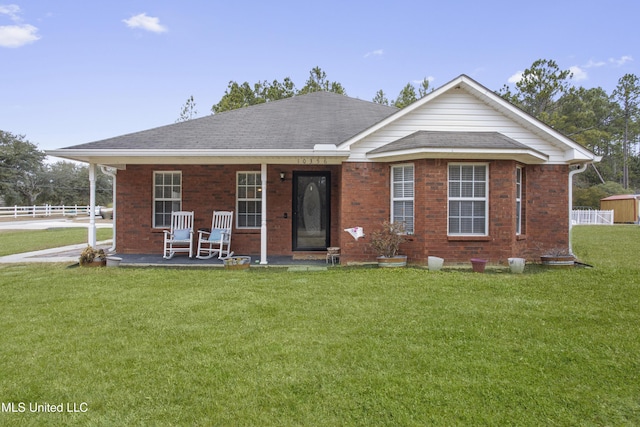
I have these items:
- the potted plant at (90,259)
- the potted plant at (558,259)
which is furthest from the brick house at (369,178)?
the potted plant at (90,259)

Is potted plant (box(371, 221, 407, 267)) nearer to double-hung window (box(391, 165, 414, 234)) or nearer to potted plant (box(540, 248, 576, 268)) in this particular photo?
double-hung window (box(391, 165, 414, 234))

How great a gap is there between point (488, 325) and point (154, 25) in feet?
72.8

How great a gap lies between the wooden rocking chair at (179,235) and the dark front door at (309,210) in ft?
9.27

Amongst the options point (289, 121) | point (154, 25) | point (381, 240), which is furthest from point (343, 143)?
point (154, 25)

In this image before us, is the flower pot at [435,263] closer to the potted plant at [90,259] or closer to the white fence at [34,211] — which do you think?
the potted plant at [90,259]

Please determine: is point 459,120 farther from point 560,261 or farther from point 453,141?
point 560,261

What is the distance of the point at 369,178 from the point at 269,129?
326 centimetres

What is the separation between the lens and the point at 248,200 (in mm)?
11117

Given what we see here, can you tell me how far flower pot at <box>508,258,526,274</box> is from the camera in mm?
8141

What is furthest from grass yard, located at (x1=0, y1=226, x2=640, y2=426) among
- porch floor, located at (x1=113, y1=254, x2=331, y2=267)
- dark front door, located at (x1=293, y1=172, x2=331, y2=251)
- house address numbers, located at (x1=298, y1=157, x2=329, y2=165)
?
dark front door, located at (x1=293, y1=172, x2=331, y2=251)

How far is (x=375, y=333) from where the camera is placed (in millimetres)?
4453

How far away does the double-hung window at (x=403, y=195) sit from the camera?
922 centimetres

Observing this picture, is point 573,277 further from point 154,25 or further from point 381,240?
point 154,25

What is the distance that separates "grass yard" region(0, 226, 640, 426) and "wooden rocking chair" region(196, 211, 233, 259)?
3295 millimetres
